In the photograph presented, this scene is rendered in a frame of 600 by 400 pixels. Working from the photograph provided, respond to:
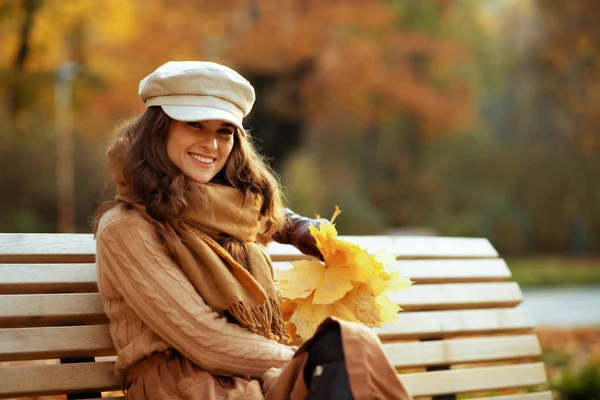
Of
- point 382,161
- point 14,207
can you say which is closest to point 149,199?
point 14,207

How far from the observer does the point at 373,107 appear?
19141 mm

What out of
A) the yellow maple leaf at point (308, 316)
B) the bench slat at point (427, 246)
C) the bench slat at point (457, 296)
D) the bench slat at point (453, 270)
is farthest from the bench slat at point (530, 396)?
the yellow maple leaf at point (308, 316)

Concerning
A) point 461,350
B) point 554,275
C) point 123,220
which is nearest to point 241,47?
point 554,275

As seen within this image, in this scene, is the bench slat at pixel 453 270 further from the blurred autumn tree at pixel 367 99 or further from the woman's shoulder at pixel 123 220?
the blurred autumn tree at pixel 367 99

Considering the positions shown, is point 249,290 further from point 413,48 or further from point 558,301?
point 413,48

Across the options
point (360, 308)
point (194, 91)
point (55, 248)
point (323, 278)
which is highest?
point (194, 91)

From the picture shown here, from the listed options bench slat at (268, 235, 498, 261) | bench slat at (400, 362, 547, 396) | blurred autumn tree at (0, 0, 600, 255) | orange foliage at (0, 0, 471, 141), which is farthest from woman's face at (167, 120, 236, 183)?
orange foliage at (0, 0, 471, 141)

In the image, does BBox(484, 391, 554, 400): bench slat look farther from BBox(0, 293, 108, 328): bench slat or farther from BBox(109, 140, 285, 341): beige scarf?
BBox(0, 293, 108, 328): bench slat

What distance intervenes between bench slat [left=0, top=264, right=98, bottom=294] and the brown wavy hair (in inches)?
9.0

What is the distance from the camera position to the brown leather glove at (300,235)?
3.19 meters

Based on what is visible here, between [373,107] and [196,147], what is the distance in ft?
54.2

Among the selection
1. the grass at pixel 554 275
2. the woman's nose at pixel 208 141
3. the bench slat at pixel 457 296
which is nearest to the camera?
the woman's nose at pixel 208 141

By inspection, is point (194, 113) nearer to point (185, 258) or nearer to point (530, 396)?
point (185, 258)

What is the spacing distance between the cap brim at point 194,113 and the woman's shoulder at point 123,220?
318mm
